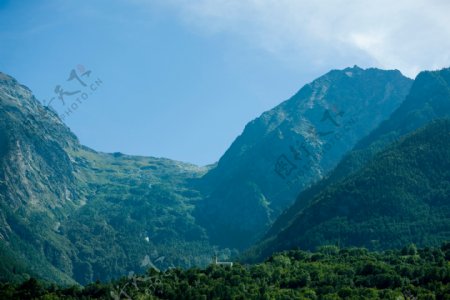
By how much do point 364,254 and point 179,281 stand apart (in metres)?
61.4

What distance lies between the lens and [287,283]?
140 metres

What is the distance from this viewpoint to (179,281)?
14150 centimetres

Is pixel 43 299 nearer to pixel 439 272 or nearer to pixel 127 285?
pixel 127 285

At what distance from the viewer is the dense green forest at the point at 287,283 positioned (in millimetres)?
122500

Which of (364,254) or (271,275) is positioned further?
(364,254)

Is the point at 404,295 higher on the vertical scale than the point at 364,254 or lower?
lower

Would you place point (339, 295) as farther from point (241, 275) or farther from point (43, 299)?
point (43, 299)

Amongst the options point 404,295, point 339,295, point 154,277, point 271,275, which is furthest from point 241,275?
point 404,295

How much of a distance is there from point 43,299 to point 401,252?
10229 centimetres

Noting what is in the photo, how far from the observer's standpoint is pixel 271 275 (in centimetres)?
14625

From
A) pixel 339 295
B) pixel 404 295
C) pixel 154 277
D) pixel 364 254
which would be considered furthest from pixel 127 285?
pixel 364 254

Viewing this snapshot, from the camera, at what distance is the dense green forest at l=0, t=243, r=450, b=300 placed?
122500 mm

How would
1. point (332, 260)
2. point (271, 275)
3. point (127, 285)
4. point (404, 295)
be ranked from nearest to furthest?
point (404, 295) < point (127, 285) < point (271, 275) < point (332, 260)

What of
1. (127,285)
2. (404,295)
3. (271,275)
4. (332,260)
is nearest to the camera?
(404,295)
